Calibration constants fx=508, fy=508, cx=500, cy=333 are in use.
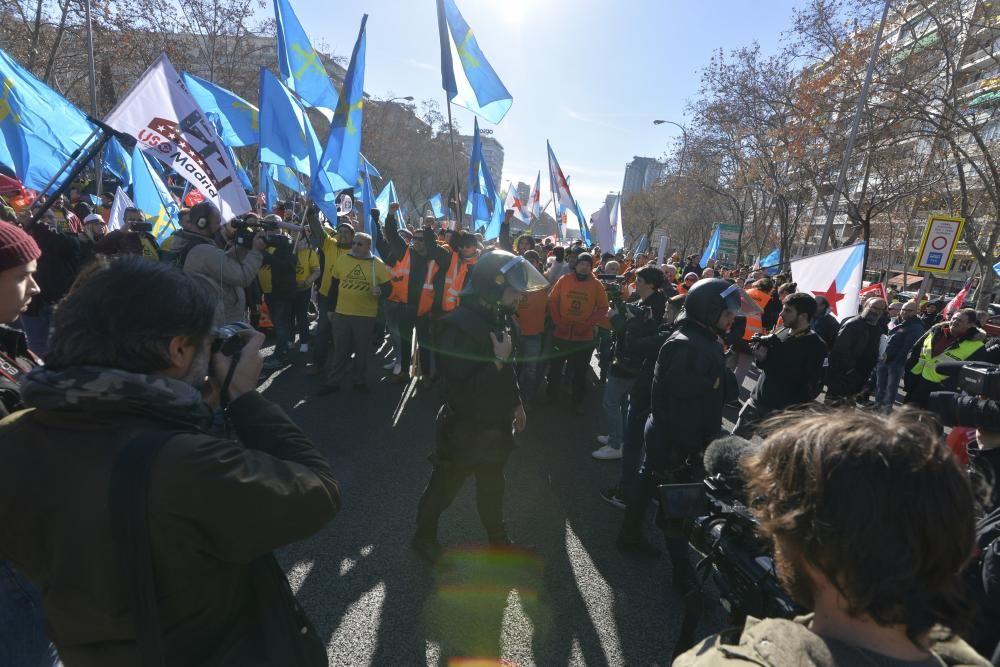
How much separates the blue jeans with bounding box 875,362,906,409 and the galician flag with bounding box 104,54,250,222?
29.9ft

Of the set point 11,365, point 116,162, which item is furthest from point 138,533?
point 116,162

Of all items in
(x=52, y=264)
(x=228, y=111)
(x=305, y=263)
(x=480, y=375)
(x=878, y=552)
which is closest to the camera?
(x=878, y=552)

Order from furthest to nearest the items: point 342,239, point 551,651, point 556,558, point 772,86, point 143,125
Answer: point 772,86, point 342,239, point 143,125, point 556,558, point 551,651

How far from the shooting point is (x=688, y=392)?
9.79ft

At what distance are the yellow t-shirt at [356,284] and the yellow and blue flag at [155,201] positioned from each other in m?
2.65

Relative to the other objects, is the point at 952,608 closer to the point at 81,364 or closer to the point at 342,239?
the point at 81,364

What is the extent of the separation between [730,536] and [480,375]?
5.30ft

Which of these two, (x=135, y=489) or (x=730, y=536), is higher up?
(x=135, y=489)

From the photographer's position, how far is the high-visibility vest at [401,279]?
21.2 ft

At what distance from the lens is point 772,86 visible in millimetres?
17375

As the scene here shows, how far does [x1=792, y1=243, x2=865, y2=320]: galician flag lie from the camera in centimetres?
644

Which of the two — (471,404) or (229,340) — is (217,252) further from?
(229,340)

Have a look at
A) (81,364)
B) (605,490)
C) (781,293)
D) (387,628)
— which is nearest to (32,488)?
(81,364)

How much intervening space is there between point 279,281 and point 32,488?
6.02 m
